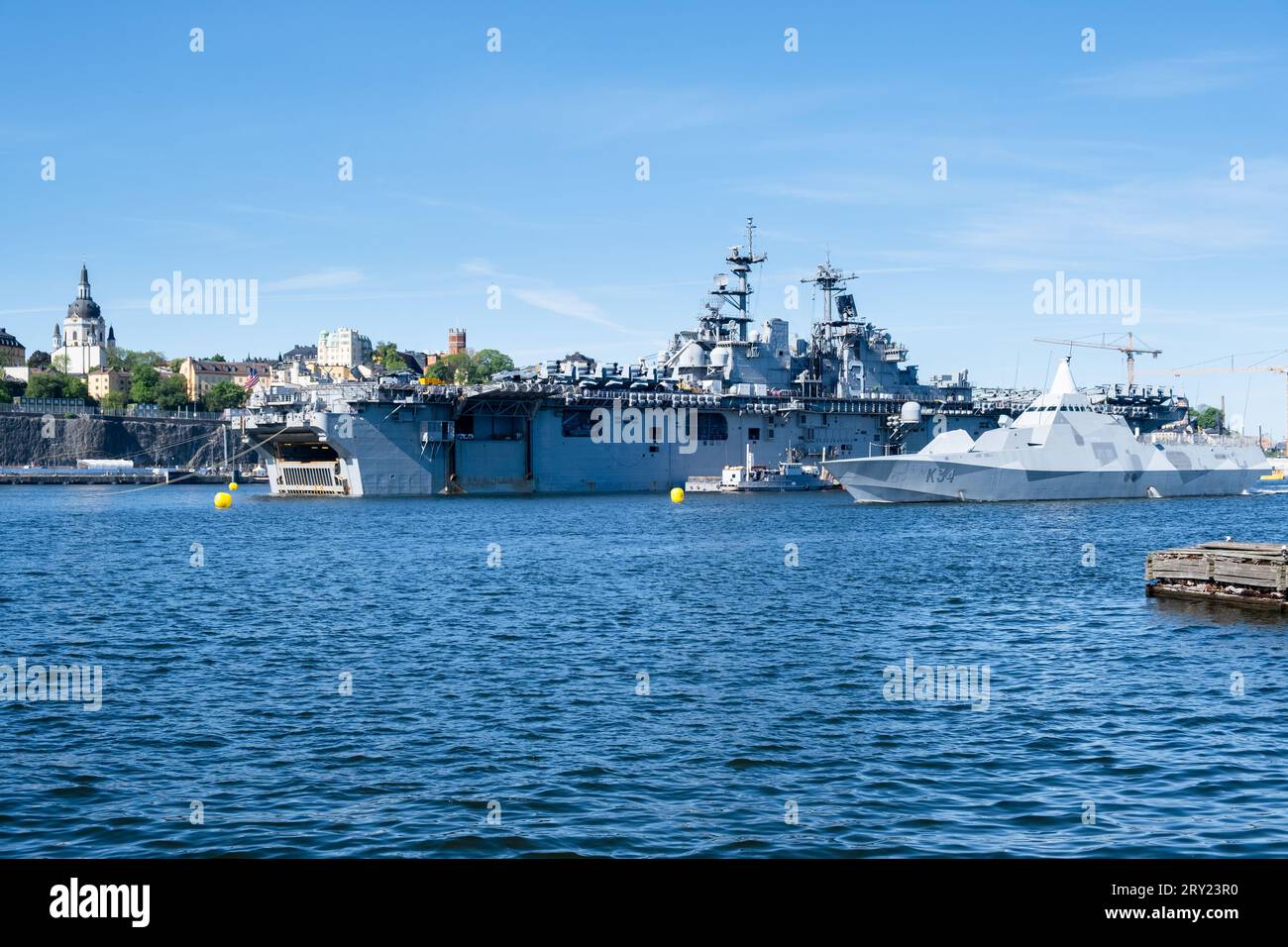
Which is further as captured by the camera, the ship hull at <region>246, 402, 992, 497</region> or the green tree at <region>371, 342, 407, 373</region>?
the green tree at <region>371, 342, 407, 373</region>

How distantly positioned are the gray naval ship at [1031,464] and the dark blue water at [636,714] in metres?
27.2

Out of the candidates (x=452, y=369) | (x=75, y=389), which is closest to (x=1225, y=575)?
(x=452, y=369)

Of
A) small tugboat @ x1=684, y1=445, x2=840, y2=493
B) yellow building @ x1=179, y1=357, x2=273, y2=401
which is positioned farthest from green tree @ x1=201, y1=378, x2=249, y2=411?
small tugboat @ x1=684, y1=445, x2=840, y2=493

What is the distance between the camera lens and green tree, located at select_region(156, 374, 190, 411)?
17000cm

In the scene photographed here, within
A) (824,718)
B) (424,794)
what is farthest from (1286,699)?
(424,794)

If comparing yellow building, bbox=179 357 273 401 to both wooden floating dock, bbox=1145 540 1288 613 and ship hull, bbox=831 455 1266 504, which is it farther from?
wooden floating dock, bbox=1145 540 1288 613

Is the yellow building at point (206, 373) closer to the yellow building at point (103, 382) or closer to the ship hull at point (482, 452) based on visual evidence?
the yellow building at point (103, 382)

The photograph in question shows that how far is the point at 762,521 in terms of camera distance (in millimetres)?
56906

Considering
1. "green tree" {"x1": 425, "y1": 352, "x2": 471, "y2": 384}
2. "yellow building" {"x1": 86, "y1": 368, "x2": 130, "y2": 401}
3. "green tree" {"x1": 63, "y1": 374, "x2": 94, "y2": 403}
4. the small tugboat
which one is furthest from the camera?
"yellow building" {"x1": 86, "y1": 368, "x2": 130, "y2": 401}

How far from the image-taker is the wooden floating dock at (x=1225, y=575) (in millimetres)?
26867

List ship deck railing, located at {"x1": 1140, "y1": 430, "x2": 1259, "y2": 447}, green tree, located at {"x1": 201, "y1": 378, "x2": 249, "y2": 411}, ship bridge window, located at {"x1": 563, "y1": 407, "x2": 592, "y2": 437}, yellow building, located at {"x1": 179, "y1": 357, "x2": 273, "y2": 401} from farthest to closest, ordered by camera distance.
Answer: yellow building, located at {"x1": 179, "y1": 357, "x2": 273, "y2": 401}
green tree, located at {"x1": 201, "y1": 378, "x2": 249, "y2": 411}
ship bridge window, located at {"x1": 563, "y1": 407, "x2": 592, "y2": 437}
ship deck railing, located at {"x1": 1140, "y1": 430, "x2": 1259, "y2": 447}

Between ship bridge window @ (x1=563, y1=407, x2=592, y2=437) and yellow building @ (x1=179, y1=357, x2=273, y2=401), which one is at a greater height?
yellow building @ (x1=179, y1=357, x2=273, y2=401)

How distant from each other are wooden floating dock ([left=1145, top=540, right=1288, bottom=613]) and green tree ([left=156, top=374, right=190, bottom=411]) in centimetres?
16315
